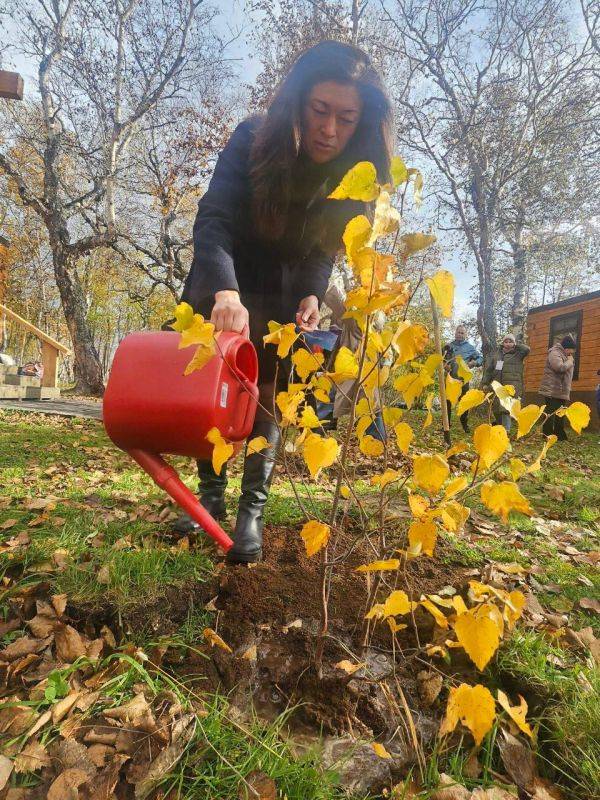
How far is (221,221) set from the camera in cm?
161

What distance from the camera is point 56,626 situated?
1193 mm

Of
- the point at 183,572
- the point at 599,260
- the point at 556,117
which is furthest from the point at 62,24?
the point at 599,260

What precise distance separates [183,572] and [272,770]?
0.70 meters

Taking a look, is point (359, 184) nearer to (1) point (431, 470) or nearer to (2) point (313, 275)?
(1) point (431, 470)

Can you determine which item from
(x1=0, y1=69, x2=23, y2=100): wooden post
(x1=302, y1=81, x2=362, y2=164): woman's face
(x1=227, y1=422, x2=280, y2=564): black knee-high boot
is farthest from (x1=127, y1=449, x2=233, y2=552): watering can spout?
(x1=0, y1=69, x2=23, y2=100): wooden post

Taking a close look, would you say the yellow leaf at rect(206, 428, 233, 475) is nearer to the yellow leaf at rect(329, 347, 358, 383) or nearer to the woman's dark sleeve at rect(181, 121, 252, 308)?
the yellow leaf at rect(329, 347, 358, 383)

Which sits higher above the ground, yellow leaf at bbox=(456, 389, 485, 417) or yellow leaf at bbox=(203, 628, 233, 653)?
yellow leaf at bbox=(456, 389, 485, 417)

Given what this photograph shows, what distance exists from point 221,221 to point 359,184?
3.41 feet

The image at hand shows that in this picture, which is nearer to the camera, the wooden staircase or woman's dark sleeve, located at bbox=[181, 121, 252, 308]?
woman's dark sleeve, located at bbox=[181, 121, 252, 308]

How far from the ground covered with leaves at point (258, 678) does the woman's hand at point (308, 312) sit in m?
0.71

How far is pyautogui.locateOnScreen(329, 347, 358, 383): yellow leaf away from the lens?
894mm

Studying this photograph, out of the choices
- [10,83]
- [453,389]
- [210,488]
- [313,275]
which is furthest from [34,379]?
[453,389]

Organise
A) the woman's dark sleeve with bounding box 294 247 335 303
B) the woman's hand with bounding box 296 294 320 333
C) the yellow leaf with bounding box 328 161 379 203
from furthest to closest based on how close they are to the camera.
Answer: the woman's dark sleeve with bounding box 294 247 335 303, the woman's hand with bounding box 296 294 320 333, the yellow leaf with bounding box 328 161 379 203

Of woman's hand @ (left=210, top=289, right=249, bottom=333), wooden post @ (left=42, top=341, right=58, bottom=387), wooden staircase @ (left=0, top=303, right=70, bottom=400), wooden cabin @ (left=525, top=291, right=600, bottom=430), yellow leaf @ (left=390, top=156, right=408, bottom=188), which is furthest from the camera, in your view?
wooden cabin @ (left=525, top=291, right=600, bottom=430)
